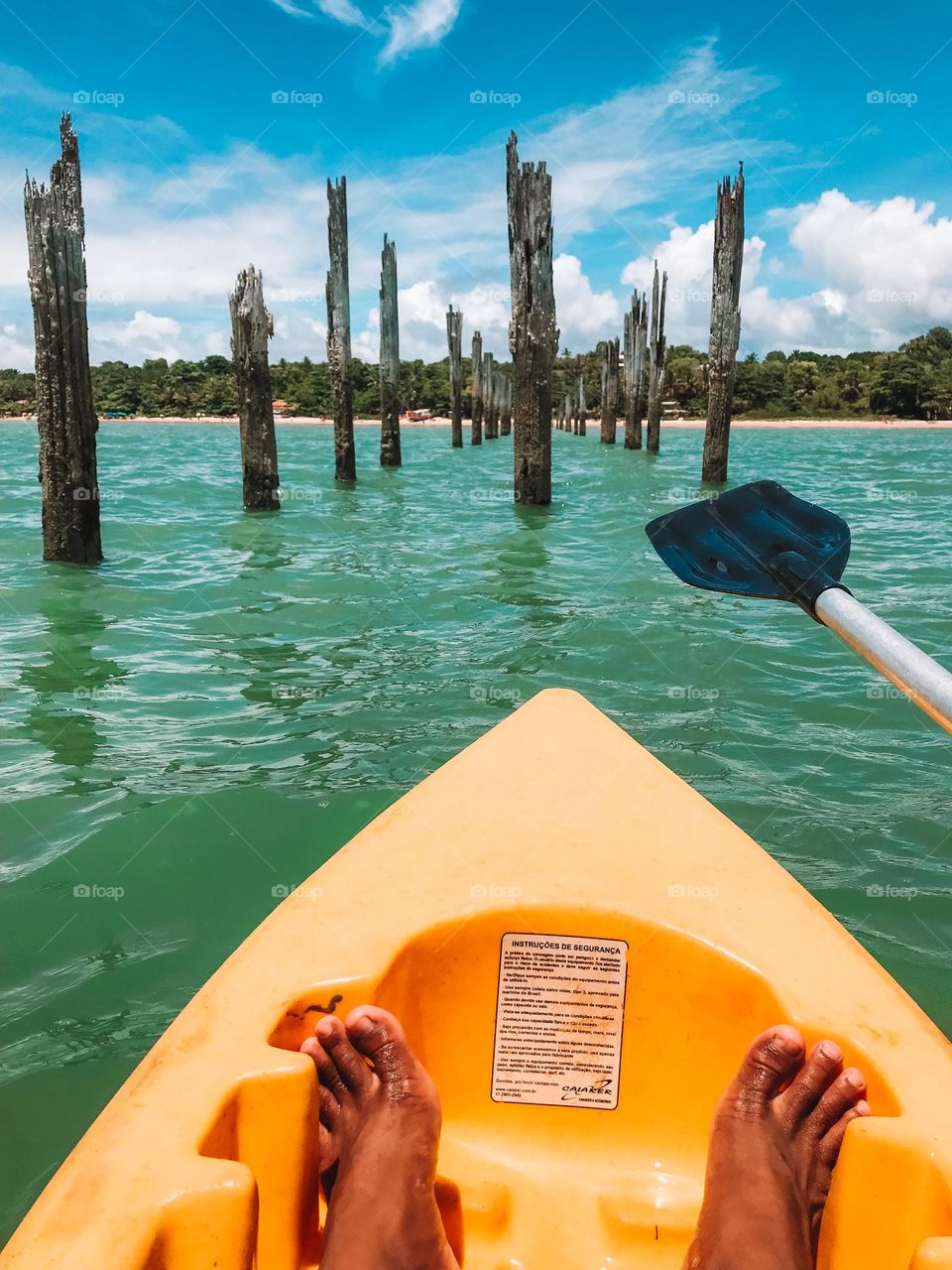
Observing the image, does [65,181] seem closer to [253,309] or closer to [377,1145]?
[253,309]

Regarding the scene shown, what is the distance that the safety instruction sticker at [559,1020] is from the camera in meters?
2.11

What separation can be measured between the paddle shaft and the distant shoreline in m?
54.6

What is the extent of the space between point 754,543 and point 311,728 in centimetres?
326

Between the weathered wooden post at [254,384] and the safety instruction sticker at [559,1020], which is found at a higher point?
the weathered wooden post at [254,384]

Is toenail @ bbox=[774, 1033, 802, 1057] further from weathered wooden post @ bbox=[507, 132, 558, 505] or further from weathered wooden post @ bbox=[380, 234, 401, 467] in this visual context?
weathered wooden post @ bbox=[380, 234, 401, 467]

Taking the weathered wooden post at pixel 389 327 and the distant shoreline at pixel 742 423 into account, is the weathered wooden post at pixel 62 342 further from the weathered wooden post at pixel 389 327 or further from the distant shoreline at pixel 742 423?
the distant shoreline at pixel 742 423

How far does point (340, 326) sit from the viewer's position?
16.9 m

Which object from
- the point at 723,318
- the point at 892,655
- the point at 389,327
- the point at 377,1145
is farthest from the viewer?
the point at 389,327

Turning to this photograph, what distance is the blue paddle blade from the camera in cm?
207

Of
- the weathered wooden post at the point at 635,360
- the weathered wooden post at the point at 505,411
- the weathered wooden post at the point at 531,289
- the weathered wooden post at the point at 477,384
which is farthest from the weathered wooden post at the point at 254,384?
the weathered wooden post at the point at 505,411

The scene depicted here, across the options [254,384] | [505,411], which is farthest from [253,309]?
[505,411]

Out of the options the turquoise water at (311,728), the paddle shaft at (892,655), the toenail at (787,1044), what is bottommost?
the turquoise water at (311,728)

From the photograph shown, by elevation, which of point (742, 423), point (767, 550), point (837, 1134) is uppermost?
point (742, 423)

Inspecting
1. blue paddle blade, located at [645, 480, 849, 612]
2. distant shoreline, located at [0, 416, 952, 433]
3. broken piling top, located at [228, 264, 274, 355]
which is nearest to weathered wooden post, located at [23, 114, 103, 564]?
broken piling top, located at [228, 264, 274, 355]
